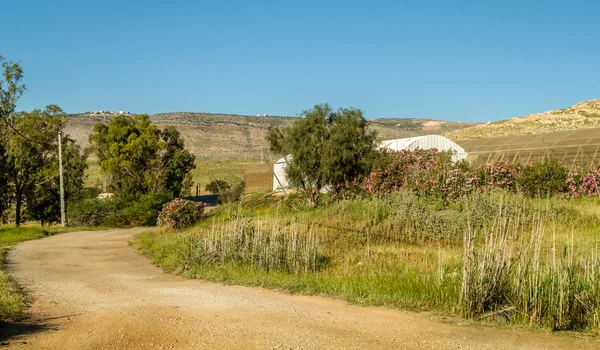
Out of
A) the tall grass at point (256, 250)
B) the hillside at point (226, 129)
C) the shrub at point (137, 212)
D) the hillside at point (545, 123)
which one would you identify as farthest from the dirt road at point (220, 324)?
the hillside at point (226, 129)

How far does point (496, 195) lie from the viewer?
2084 cm

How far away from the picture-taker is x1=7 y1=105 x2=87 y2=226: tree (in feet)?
126

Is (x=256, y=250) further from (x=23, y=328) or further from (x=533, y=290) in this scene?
(x=533, y=290)

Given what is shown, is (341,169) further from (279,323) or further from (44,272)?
(279,323)

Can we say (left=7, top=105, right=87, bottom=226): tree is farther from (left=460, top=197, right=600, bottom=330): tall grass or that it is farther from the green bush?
(left=460, top=197, right=600, bottom=330): tall grass

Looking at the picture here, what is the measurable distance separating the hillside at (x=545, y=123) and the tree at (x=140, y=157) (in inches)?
1362

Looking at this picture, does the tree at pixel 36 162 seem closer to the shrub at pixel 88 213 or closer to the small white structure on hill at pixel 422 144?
the shrub at pixel 88 213

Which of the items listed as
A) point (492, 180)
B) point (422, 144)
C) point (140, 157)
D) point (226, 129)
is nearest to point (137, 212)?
point (140, 157)

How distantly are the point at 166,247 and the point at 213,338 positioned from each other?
406 inches

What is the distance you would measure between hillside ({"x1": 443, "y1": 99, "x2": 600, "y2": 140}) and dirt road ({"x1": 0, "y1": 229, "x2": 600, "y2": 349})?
62.8 metres

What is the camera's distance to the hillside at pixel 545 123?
7219cm

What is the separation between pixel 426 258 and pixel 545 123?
227 feet

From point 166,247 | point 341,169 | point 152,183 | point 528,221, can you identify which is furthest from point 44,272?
point 152,183

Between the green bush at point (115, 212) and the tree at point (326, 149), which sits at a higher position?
the tree at point (326, 149)
